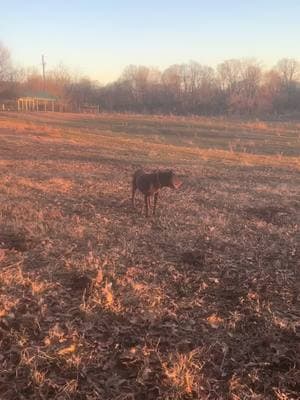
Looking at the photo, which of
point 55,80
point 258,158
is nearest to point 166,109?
point 55,80

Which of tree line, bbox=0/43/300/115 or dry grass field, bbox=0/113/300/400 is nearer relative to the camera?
dry grass field, bbox=0/113/300/400

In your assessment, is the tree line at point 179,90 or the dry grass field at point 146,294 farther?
the tree line at point 179,90

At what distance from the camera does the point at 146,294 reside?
6.43 meters

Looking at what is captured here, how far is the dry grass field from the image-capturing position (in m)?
4.69

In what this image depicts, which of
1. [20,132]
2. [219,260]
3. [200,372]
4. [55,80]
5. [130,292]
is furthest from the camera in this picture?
[55,80]

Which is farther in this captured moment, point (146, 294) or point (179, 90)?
point (179, 90)

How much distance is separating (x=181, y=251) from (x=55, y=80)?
10888 centimetres

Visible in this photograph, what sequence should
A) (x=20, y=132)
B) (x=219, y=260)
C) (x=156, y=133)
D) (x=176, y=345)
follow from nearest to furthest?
(x=176, y=345) → (x=219, y=260) → (x=20, y=132) → (x=156, y=133)

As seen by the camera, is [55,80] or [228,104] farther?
[55,80]

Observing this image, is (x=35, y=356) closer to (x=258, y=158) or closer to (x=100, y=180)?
(x=100, y=180)

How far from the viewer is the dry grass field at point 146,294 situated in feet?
15.4

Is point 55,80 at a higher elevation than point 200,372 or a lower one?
higher

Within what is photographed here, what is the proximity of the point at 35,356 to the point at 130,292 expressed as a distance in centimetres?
189

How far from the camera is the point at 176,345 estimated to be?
5270mm
